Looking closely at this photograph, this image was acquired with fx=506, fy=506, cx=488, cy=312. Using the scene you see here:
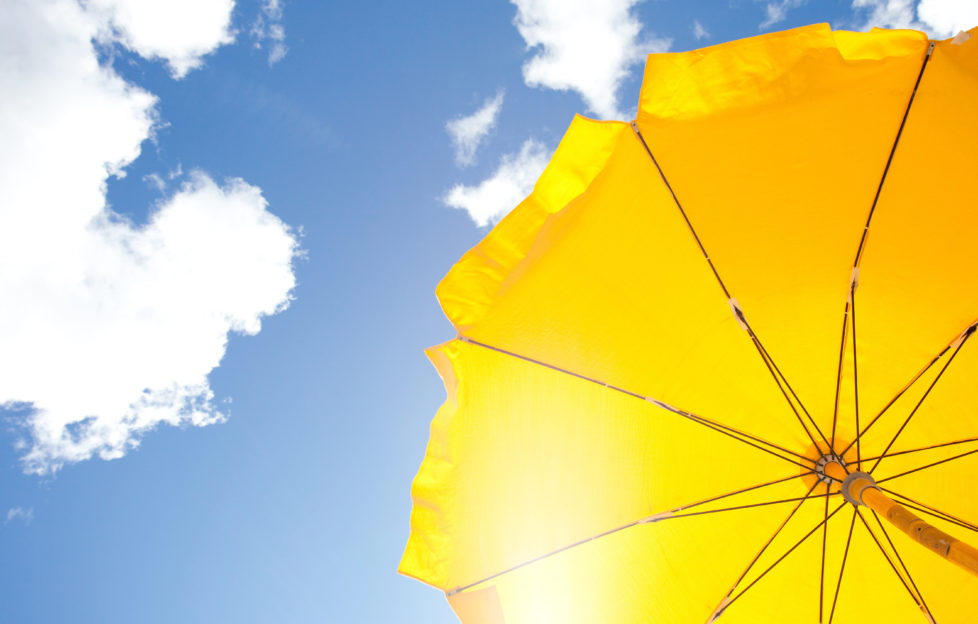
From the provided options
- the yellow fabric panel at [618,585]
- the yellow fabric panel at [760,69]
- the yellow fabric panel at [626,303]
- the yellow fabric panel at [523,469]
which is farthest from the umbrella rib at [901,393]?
Answer: the yellow fabric panel at [760,69]

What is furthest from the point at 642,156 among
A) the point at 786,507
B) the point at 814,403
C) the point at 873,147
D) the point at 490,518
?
the point at 786,507

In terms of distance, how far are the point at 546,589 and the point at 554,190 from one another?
6.51 feet

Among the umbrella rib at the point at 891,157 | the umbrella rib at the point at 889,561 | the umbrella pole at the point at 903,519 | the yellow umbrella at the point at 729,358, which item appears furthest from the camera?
the umbrella rib at the point at 889,561

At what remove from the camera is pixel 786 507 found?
9.11 ft

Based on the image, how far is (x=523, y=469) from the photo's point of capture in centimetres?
255

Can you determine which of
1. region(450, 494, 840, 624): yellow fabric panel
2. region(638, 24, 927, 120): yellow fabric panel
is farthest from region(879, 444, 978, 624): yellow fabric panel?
region(638, 24, 927, 120): yellow fabric panel

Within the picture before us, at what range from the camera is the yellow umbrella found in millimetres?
2119

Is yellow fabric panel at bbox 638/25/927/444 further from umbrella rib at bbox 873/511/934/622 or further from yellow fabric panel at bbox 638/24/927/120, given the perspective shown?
umbrella rib at bbox 873/511/934/622

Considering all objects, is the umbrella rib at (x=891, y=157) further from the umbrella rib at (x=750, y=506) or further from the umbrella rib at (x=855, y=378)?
the umbrella rib at (x=750, y=506)

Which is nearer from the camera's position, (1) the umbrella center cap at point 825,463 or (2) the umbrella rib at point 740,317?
(2) the umbrella rib at point 740,317

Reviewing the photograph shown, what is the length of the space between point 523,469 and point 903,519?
5.06 feet

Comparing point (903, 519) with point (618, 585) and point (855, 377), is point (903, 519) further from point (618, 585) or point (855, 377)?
point (618, 585)

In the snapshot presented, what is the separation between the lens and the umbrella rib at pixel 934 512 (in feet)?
8.26

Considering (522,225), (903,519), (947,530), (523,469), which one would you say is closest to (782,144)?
(522,225)
